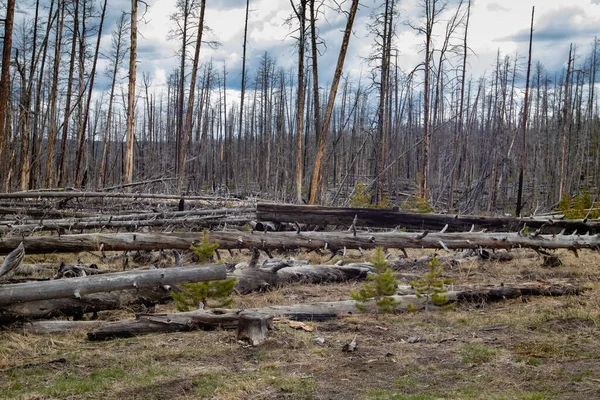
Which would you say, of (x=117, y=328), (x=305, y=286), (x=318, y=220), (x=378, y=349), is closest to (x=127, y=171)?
(x=318, y=220)

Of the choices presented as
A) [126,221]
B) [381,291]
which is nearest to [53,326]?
[381,291]

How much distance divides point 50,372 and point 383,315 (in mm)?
4344

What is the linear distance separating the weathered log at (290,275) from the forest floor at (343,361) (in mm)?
2226

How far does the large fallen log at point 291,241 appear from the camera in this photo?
349 inches

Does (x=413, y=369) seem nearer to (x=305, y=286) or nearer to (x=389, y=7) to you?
(x=305, y=286)

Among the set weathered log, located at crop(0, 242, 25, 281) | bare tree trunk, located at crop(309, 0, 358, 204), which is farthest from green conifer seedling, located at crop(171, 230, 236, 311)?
bare tree trunk, located at crop(309, 0, 358, 204)

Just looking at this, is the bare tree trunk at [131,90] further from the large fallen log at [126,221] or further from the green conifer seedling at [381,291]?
the green conifer seedling at [381,291]

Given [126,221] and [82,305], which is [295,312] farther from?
[126,221]

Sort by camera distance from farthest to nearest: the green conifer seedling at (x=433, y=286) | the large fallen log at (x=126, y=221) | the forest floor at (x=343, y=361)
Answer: the large fallen log at (x=126, y=221), the green conifer seedling at (x=433, y=286), the forest floor at (x=343, y=361)

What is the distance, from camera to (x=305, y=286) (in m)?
9.17

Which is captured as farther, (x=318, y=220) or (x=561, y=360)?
(x=318, y=220)

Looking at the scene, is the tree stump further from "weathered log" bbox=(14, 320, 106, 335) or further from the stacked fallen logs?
"weathered log" bbox=(14, 320, 106, 335)

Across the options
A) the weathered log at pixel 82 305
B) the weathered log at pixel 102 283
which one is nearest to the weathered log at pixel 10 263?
the weathered log at pixel 102 283

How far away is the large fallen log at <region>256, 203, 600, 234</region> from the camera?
1081 centimetres
